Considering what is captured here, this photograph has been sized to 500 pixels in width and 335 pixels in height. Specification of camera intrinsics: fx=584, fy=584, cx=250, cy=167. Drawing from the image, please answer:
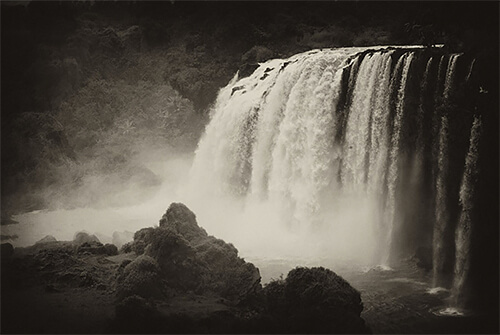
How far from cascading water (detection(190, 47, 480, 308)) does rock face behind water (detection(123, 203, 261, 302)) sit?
427 cm

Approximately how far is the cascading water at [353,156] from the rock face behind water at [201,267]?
4.27 meters

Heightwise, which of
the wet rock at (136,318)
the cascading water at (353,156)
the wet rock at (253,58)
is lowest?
the wet rock at (136,318)

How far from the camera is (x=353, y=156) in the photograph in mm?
20516

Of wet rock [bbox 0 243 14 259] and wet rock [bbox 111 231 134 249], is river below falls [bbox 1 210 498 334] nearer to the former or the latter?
wet rock [bbox 111 231 134 249]

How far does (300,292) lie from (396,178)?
21.2 feet

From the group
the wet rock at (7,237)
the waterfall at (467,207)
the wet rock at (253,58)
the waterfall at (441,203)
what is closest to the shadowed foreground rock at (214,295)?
the waterfall at (467,207)

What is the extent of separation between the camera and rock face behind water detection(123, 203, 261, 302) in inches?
624

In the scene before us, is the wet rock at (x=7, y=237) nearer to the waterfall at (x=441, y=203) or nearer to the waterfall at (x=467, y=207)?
the waterfall at (x=441, y=203)

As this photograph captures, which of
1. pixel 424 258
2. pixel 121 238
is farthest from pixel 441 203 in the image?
pixel 121 238

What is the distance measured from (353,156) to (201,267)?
7223 mm

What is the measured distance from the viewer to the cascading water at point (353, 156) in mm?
17453

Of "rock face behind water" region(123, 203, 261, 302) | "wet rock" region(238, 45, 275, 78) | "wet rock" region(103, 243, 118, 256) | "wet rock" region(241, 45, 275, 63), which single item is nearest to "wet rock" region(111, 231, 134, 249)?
"wet rock" region(103, 243, 118, 256)

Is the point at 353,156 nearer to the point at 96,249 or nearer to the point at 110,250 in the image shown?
the point at 110,250

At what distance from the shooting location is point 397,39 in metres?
28.9
